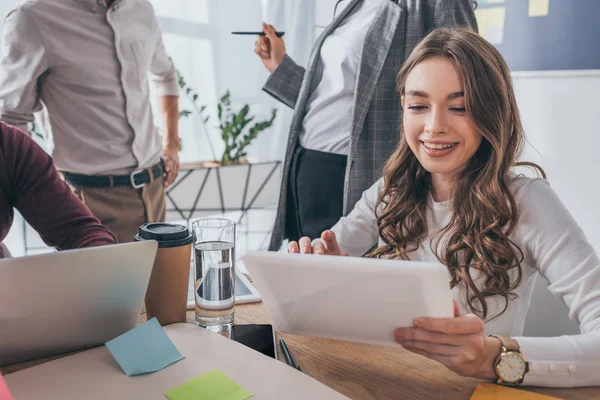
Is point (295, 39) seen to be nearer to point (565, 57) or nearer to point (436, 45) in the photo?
point (565, 57)

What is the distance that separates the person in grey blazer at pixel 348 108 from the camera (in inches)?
63.6

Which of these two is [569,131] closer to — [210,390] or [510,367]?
[510,367]

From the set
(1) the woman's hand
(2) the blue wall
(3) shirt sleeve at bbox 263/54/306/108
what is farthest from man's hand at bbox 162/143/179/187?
(2) the blue wall

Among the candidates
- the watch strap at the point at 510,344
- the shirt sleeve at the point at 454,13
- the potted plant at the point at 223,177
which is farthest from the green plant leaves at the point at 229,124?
the watch strap at the point at 510,344

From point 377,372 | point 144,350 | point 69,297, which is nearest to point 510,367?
point 377,372

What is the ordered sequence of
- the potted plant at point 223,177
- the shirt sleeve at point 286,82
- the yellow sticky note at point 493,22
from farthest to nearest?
the potted plant at point 223,177 → the yellow sticky note at point 493,22 → the shirt sleeve at point 286,82

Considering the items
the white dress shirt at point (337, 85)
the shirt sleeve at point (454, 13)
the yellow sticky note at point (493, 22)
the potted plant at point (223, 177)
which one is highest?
the yellow sticky note at point (493, 22)

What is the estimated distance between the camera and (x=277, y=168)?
11.2 feet

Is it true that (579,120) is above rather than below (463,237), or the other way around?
above

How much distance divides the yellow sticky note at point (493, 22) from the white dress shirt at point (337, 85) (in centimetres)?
102

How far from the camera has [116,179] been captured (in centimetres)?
193

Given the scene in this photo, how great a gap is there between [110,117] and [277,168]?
162cm

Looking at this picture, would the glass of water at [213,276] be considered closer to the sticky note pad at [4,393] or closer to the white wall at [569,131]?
the sticky note pad at [4,393]

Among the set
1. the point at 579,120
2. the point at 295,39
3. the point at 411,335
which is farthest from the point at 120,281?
the point at 295,39
